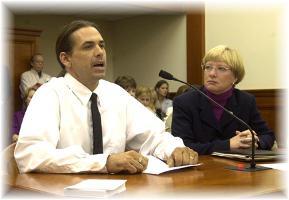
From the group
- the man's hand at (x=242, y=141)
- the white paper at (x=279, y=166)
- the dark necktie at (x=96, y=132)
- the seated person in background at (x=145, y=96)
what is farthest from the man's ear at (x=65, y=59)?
the seated person in background at (x=145, y=96)

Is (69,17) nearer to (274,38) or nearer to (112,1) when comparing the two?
(112,1)

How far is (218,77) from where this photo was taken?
8.29 feet

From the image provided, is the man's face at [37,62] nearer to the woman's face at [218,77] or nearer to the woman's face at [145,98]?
the woman's face at [145,98]

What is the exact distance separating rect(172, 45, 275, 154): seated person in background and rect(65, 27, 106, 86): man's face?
1.97ft

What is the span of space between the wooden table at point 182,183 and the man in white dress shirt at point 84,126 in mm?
56

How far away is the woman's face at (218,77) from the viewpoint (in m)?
2.53

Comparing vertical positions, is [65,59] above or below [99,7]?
below

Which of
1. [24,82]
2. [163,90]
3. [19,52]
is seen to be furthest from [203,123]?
[19,52]

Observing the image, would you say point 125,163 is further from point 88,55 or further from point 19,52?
point 19,52

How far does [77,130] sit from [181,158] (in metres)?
0.48

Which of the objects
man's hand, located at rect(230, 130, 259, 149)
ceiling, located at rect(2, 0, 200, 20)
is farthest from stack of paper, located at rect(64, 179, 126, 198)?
ceiling, located at rect(2, 0, 200, 20)

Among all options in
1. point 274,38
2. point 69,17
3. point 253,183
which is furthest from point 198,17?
point 253,183

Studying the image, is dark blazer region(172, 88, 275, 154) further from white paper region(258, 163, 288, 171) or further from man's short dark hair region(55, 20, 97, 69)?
man's short dark hair region(55, 20, 97, 69)

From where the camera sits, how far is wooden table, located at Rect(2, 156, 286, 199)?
1.35m
